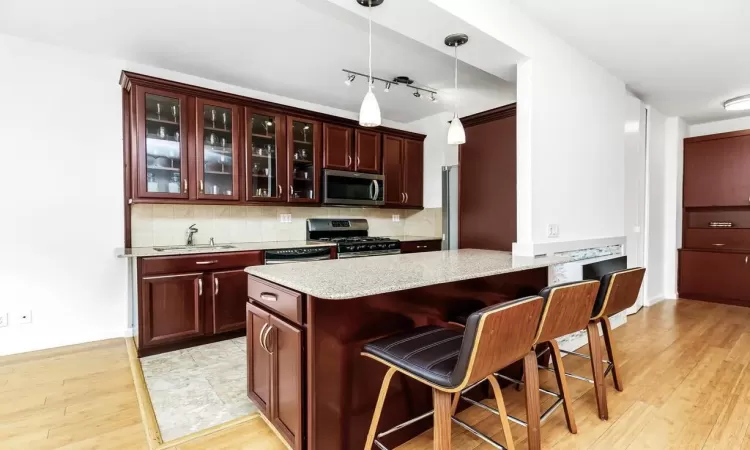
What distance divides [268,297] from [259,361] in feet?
1.33

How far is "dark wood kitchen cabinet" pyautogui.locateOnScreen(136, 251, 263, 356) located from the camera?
2844 mm

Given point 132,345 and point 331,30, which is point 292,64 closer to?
point 331,30

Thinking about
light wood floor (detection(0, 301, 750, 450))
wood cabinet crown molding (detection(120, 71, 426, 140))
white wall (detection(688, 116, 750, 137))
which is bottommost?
light wood floor (detection(0, 301, 750, 450))

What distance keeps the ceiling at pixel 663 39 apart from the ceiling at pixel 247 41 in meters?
0.89

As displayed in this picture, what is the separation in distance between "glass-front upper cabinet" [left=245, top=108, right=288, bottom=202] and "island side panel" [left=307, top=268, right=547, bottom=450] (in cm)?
238

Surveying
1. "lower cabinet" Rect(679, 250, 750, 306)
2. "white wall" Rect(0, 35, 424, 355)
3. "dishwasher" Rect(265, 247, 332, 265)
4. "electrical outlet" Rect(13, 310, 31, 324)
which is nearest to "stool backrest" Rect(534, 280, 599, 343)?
"dishwasher" Rect(265, 247, 332, 265)

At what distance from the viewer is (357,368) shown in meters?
1.59

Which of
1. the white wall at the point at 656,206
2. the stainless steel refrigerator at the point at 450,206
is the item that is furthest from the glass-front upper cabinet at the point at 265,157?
the white wall at the point at 656,206

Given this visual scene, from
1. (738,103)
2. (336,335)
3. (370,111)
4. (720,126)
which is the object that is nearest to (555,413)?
(336,335)

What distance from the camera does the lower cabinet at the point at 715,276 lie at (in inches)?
181

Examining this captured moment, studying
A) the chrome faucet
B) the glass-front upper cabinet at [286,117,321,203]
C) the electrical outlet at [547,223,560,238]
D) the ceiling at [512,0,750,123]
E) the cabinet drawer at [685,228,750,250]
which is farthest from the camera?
the cabinet drawer at [685,228,750,250]

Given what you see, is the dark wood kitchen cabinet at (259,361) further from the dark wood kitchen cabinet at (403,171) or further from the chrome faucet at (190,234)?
the dark wood kitchen cabinet at (403,171)

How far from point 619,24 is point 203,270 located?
3.66 meters

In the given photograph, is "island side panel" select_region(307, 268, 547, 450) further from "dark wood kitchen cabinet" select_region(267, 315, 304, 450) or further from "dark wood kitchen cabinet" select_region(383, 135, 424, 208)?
"dark wood kitchen cabinet" select_region(383, 135, 424, 208)
